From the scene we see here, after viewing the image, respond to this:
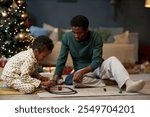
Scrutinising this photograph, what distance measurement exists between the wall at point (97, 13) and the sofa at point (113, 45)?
0.29m

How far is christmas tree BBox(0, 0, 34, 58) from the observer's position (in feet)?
14.1

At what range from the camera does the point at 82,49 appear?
11.3 feet

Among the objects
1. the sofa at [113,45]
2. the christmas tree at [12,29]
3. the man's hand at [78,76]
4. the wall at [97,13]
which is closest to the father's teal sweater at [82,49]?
the man's hand at [78,76]

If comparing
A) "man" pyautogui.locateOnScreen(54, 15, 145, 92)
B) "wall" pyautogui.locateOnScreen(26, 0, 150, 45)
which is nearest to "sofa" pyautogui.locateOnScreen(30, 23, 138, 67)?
"wall" pyautogui.locateOnScreen(26, 0, 150, 45)

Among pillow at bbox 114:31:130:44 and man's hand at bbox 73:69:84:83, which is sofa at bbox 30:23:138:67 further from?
man's hand at bbox 73:69:84:83

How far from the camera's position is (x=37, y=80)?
3150 mm

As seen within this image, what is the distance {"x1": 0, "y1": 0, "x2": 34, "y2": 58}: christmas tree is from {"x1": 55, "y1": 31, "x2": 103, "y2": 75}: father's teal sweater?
3.22 feet

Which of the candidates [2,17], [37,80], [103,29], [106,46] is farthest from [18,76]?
[103,29]

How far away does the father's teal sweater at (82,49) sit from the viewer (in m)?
3.38

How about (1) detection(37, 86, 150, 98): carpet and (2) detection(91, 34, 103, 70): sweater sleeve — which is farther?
(2) detection(91, 34, 103, 70): sweater sleeve

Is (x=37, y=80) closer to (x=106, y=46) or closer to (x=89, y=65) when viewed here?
(x=89, y=65)

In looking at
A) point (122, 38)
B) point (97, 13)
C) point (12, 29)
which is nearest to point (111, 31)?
point (122, 38)

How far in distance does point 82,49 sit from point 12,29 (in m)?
1.22

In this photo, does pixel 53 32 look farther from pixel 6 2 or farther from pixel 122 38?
pixel 6 2
